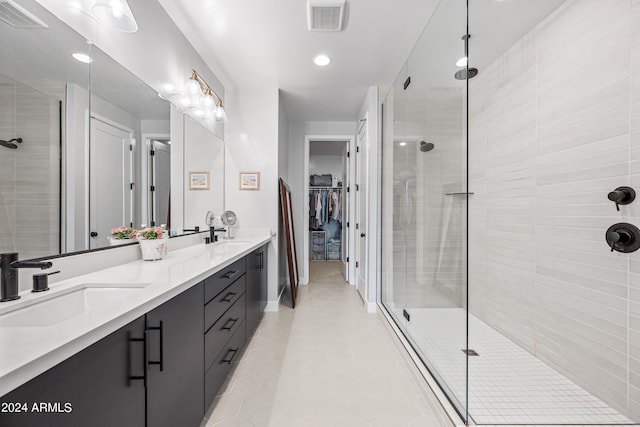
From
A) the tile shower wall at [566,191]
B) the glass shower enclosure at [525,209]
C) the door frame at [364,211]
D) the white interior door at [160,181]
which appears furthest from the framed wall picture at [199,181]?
the tile shower wall at [566,191]

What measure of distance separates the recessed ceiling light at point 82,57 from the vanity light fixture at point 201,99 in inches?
37.3

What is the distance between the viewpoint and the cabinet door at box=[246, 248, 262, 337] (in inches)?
93.6

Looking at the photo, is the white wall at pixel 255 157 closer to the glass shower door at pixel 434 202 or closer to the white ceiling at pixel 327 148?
the glass shower door at pixel 434 202

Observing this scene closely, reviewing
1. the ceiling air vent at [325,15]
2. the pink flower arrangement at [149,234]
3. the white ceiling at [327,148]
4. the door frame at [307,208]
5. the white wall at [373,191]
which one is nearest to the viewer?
the pink flower arrangement at [149,234]

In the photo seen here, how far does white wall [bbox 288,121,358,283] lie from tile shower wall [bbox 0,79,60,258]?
131 inches

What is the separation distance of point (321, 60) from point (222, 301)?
7.51 ft

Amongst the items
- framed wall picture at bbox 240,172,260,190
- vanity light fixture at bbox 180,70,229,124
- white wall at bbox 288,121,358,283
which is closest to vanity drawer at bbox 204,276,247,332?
framed wall picture at bbox 240,172,260,190

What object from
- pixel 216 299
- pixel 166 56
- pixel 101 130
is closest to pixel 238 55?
pixel 166 56

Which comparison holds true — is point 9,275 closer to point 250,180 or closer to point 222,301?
point 222,301

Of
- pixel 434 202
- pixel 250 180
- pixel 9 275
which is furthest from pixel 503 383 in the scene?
pixel 250 180

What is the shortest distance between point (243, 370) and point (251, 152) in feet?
7.27

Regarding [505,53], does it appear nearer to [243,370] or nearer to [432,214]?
[432,214]

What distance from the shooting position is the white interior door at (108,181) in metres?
1.42

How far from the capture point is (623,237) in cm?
145
